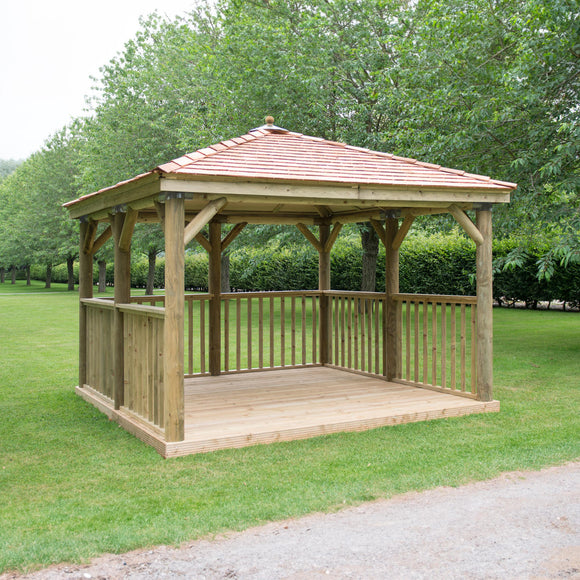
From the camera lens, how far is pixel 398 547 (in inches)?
142

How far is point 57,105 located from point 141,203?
13403 centimetres

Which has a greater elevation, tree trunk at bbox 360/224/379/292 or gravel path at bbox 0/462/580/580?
tree trunk at bbox 360/224/379/292

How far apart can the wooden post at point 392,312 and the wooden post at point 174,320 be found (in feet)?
12.3

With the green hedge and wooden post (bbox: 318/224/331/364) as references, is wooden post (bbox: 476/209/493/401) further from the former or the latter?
the green hedge

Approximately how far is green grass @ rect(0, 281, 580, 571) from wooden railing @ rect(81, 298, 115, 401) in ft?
1.11

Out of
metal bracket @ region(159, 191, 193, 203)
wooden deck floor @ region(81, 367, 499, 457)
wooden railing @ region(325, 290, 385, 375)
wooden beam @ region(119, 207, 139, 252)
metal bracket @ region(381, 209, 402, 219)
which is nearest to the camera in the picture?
metal bracket @ region(159, 191, 193, 203)

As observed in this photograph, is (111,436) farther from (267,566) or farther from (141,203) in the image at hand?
(267,566)

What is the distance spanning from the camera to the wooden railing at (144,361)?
5816mm

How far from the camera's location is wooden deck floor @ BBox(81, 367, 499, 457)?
583cm

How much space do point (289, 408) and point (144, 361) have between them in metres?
1.67

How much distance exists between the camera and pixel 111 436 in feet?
20.2

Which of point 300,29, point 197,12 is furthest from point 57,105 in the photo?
point 300,29

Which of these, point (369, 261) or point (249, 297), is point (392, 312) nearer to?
point (249, 297)

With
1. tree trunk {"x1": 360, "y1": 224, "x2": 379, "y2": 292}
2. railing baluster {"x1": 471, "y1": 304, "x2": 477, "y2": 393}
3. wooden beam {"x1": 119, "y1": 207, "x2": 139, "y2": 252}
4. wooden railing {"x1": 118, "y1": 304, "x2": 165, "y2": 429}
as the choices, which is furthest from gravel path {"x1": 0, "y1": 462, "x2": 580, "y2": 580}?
tree trunk {"x1": 360, "y1": 224, "x2": 379, "y2": 292}
